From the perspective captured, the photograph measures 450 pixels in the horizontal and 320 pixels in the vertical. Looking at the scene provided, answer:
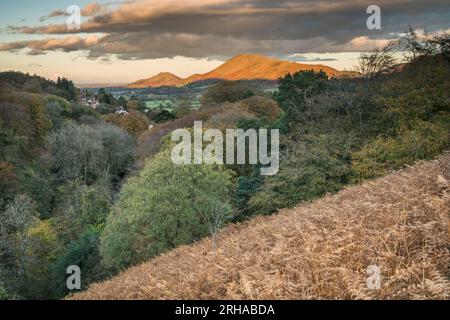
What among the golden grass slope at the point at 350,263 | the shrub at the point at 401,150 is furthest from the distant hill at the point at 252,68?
the golden grass slope at the point at 350,263

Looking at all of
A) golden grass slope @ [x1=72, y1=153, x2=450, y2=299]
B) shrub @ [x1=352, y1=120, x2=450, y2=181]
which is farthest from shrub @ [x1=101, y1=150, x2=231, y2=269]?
golden grass slope @ [x1=72, y1=153, x2=450, y2=299]

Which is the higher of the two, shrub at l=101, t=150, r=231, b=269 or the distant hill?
the distant hill

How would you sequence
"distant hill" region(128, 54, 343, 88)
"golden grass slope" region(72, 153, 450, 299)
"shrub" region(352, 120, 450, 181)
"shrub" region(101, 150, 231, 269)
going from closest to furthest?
"golden grass slope" region(72, 153, 450, 299), "shrub" region(352, 120, 450, 181), "shrub" region(101, 150, 231, 269), "distant hill" region(128, 54, 343, 88)

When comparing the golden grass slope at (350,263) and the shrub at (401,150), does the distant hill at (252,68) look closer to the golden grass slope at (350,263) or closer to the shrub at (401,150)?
the shrub at (401,150)

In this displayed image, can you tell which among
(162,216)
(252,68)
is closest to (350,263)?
(162,216)

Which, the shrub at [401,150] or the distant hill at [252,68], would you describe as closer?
the shrub at [401,150]

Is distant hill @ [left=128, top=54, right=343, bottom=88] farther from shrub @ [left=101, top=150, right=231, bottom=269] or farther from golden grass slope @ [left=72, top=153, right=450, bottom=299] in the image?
golden grass slope @ [left=72, top=153, right=450, bottom=299]

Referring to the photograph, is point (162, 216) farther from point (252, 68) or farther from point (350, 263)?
point (252, 68)

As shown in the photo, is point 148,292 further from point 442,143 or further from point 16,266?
point 16,266

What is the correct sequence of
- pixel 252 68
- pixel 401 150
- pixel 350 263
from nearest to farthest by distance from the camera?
pixel 350 263 < pixel 401 150 < pixel 252 68

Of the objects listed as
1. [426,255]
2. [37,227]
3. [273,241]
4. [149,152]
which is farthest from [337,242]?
[149,152]

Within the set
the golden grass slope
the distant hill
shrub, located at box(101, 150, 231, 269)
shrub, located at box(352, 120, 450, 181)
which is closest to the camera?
the golden grass slope

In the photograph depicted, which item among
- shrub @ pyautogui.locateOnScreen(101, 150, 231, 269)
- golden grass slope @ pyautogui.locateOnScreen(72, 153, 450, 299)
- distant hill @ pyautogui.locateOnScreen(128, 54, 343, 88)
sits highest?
distant hill @ pyautogui.locateOnScreen(128, 54, 343, 88)

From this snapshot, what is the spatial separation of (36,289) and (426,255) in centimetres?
2468
